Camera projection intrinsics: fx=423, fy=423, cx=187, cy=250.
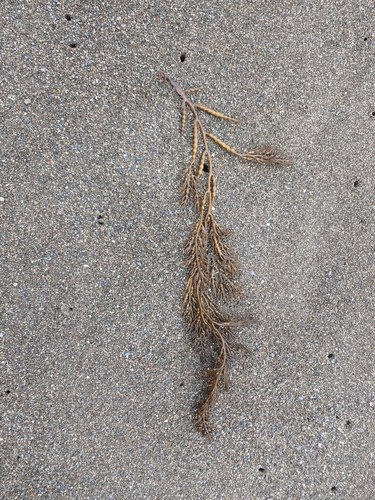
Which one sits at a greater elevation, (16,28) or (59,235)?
(16,28)

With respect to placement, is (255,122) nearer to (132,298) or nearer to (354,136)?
(354,136)

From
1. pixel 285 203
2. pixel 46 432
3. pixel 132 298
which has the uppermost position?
pixel 285 203

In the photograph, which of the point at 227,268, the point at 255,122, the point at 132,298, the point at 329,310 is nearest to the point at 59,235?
the point at 132,298
